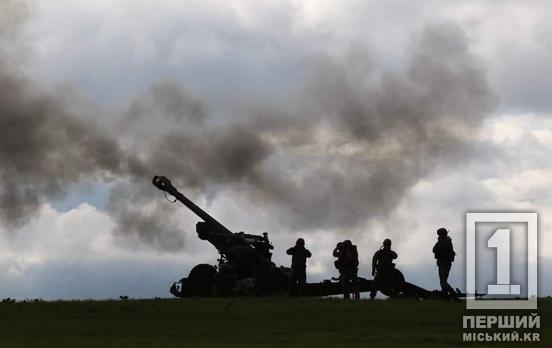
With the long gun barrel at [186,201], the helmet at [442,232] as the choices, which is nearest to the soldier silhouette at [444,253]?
the helmet at [442,232]

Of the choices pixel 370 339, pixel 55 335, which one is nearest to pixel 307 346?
pixel 370 339

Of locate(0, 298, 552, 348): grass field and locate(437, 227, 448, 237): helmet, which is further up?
locate(437, 227, 448, 237): helmet

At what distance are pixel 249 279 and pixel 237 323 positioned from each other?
1141 cm

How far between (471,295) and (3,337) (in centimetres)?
1636

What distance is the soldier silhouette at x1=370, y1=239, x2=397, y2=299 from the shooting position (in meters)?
31.8

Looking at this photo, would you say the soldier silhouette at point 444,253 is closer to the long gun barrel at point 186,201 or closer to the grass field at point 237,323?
the grass field at point 237,323

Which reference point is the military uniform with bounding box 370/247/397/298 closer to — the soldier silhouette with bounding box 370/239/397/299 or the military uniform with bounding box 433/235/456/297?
the soldier silhouette with bounding box 370/239/397/299

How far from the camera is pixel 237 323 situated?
22.6 m

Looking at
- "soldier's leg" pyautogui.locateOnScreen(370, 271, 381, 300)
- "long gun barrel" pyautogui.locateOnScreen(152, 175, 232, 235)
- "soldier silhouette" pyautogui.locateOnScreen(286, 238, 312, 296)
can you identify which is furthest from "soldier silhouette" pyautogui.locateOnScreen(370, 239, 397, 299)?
"long gun barrel" pyautogui.locateOnScreen(152, 175, 232, 235)

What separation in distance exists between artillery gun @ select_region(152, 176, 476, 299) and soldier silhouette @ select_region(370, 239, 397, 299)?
13 centimetres

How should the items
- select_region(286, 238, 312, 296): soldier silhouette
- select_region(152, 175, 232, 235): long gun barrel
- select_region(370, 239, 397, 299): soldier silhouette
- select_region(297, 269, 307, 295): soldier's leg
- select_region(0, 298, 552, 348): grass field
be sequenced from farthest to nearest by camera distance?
select_region(152, 175, 232, 235): long gun barrel
select_region(297, 269, 307, 295): soldier's leg
select_region(286, 238, 312, 296): soldier silhouette
select_region(370, 239, 397, 299): soldier silhouette
select_region(0, 298, 552, 348): grass field

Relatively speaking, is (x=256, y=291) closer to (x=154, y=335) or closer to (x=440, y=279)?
(x=440, y=279)

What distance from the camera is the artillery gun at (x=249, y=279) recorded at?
108 ft

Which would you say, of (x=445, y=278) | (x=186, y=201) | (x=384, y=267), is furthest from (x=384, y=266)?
(x=186, y=201)
